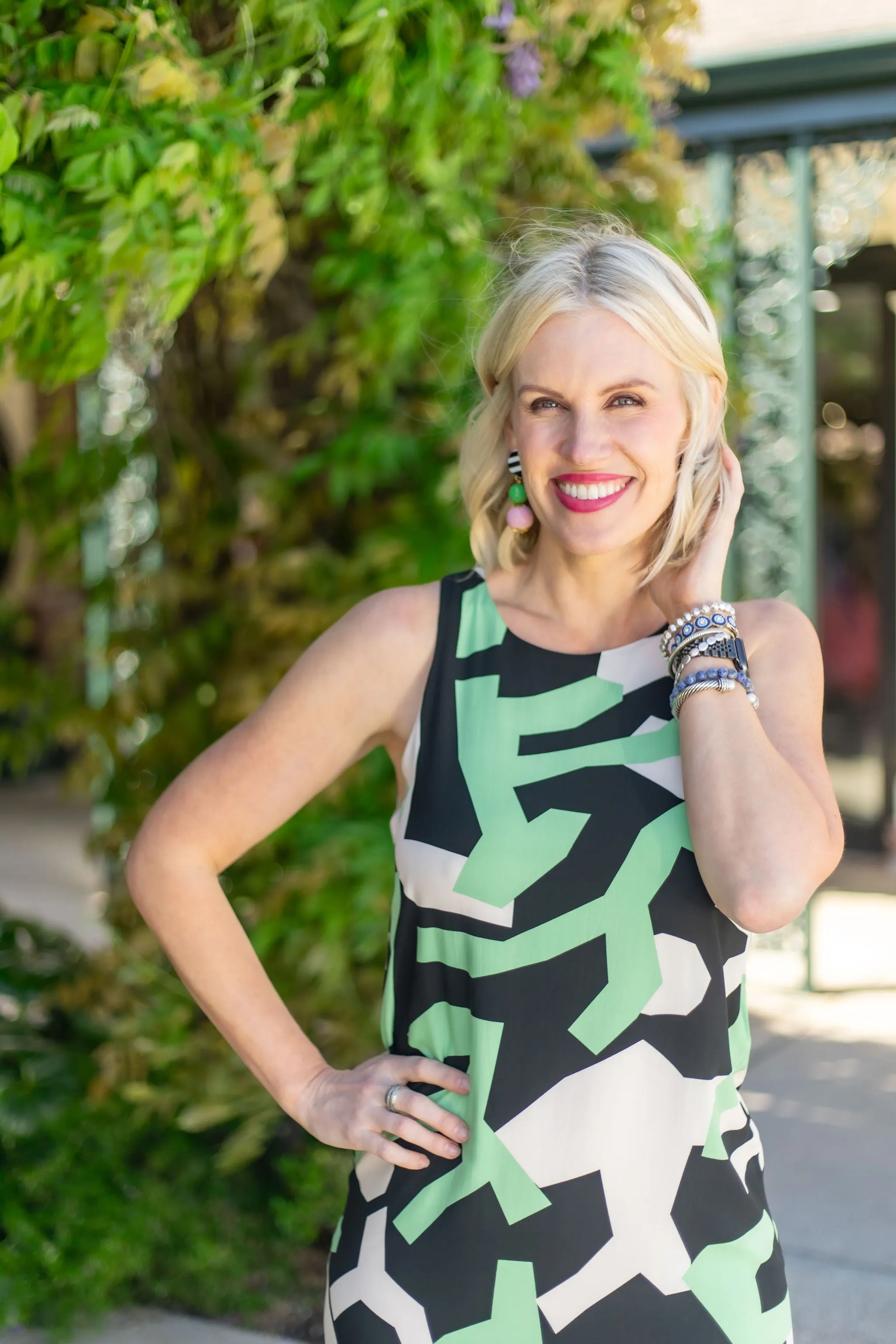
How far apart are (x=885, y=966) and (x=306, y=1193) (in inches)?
128

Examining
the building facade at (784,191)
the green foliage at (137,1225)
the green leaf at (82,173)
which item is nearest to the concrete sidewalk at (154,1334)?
the green foliage at (137,1225)

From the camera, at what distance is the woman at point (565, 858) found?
1.44m

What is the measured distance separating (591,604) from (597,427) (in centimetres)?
23

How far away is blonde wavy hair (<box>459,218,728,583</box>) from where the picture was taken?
5.16 feet

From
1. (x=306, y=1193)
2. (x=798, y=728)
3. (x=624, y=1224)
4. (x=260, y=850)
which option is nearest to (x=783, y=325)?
(x=260, y=850)

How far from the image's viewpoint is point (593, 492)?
5.28ft

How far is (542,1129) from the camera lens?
1464mm

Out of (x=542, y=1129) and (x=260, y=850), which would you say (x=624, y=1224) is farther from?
(x=260, y=850)

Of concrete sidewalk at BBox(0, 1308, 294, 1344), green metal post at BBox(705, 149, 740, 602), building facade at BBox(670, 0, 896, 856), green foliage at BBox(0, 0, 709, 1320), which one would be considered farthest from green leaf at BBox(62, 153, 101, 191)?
green metal post at BBox(705, 149, 740, 602)

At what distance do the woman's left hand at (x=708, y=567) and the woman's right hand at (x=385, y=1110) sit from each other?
0.59 metres

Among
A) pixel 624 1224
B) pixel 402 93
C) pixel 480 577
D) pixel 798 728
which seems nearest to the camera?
pixel 624 1224

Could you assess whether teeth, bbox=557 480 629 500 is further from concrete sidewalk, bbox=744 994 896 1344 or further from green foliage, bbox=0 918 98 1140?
green foliage, bbox=0 918 98 1140

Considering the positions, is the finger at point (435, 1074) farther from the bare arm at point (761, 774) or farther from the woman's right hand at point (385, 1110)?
the bare arm at point (761, 774)

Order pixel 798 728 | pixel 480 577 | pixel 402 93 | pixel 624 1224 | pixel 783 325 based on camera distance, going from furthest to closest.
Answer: pixel 783 325
pixel 402 93
pixel 480 577
pixel 798 728
pixel 624 1224
